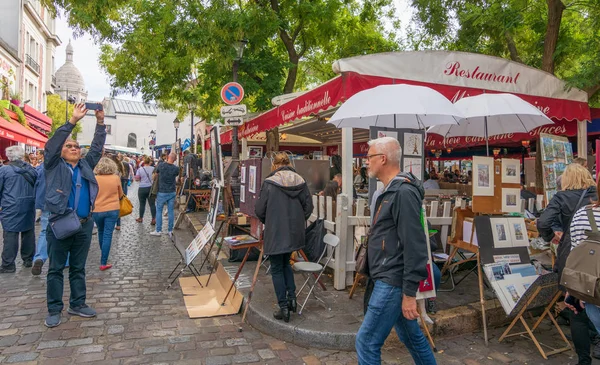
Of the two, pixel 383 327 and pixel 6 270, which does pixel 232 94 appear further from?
pixel 383 327

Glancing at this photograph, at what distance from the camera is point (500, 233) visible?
4172 mm

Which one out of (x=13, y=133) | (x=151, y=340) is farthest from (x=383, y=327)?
(x=13, y=133)

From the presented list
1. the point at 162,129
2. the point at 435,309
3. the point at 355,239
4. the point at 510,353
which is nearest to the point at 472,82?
the point at 355,239

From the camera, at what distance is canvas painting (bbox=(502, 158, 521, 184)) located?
4.75 metres

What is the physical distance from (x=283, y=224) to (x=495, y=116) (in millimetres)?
3644

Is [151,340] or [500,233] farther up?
[500,233]

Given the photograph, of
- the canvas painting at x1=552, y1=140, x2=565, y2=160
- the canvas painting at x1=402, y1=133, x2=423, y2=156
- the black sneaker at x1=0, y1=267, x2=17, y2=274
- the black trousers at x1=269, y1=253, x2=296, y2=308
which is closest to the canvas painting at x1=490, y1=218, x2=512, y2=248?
the canvas painting at x1=402, y1=133, x2=423, y2=156

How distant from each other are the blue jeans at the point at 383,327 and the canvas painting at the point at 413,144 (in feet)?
9.79

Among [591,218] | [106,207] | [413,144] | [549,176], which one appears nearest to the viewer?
[591,218]

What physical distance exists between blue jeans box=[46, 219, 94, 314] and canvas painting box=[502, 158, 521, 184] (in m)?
4.68

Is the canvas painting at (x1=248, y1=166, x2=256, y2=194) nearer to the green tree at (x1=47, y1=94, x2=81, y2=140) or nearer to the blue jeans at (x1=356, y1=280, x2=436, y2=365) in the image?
the blue jeans at (x1=356, y1=280, x2=436, y2=365)

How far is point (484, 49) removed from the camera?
10539mm

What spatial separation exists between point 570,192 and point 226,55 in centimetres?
868

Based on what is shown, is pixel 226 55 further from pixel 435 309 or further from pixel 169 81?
pixel 435 309
